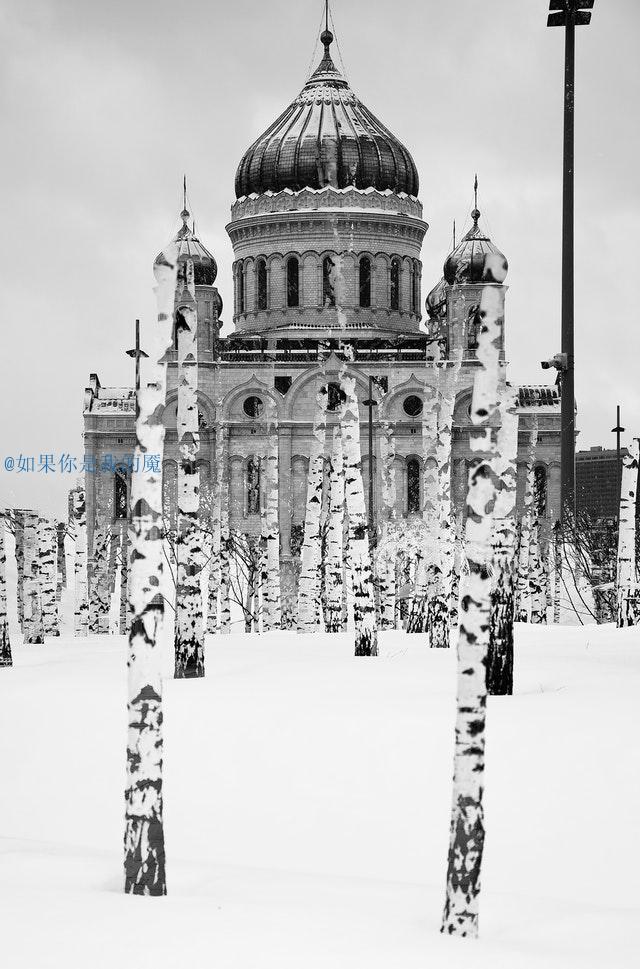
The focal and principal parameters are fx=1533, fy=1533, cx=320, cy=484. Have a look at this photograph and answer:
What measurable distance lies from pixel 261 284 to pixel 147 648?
194 feet

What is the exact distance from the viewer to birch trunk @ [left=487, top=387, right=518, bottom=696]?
1414cm

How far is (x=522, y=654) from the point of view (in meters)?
18.2

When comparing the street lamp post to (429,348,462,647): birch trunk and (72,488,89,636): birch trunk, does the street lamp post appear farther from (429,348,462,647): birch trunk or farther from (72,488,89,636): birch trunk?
(429,348,462,647): birch trunk

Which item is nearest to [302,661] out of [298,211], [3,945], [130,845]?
[130,845]

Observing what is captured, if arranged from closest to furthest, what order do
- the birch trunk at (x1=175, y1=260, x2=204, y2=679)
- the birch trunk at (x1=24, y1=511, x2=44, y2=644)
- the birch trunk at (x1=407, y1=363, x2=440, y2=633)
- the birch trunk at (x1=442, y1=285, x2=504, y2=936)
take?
the birch trunk at (x1=442, y1=285, x2=504, y2=936) → the birch trunk at (x1=175, y1=260, x2=204, y2=679) → the birch trunk at (x1=407, y1=363, x2=440, y2=633) → the birch trunk at (x1=24, y1=511, x2=44, y2=644)

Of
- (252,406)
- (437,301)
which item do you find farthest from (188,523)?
(437,301)

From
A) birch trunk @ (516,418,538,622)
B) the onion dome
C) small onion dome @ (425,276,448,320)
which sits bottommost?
birch trunk @ (516,418,538,622)

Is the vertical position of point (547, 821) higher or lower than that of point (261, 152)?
lower

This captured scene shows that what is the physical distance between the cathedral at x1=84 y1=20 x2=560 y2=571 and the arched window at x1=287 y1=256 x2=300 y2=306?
0.08 metres

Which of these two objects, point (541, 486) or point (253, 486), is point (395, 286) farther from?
point (253, 486)

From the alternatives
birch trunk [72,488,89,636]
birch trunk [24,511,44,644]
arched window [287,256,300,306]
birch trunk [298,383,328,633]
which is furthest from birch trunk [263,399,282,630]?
→ arched window [287,256,300,306]

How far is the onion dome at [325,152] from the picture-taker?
64438mm

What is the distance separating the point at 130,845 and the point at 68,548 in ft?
103

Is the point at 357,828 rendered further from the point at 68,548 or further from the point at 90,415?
the point at 90,415
